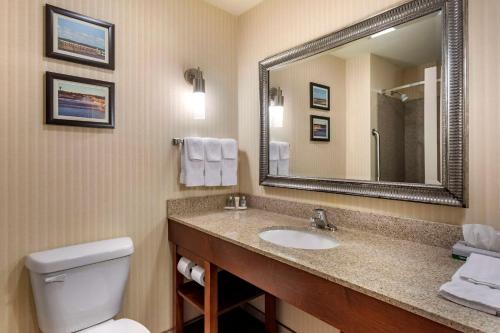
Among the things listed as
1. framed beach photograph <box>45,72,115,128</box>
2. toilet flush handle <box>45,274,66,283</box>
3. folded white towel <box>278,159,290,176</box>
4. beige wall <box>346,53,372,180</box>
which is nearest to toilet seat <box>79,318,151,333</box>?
toilet flush handle <box>45,274,66,283</box>

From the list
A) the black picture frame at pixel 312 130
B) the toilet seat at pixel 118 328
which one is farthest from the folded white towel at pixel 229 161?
the toilet seat at pixel 118 328

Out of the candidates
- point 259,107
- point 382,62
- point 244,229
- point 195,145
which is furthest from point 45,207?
point 382,62

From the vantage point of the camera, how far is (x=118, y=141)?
5.30 ft

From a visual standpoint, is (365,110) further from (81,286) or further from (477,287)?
(81,286)

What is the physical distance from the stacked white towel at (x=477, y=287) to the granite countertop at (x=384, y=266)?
2 centimetres

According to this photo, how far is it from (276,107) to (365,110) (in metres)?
0.63

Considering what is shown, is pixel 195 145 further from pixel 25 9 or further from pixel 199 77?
pixel 25 9

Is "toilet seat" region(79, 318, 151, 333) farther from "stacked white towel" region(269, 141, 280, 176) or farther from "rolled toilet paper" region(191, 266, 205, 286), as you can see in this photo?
"stacked white towel" region(269, 141, 280, 176)

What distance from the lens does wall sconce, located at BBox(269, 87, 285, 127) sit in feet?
6.15

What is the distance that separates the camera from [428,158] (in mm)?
1224

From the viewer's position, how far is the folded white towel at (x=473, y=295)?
694mm

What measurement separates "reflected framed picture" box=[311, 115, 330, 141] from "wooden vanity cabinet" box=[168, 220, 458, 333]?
0.81 m

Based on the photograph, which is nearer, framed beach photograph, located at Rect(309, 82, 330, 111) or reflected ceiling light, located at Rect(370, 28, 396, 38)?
reflected ceiling light, located at Rect(370, 28, 396, 38)

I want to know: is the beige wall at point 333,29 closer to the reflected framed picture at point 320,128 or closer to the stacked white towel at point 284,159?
the stacked white towel at point 284,159
